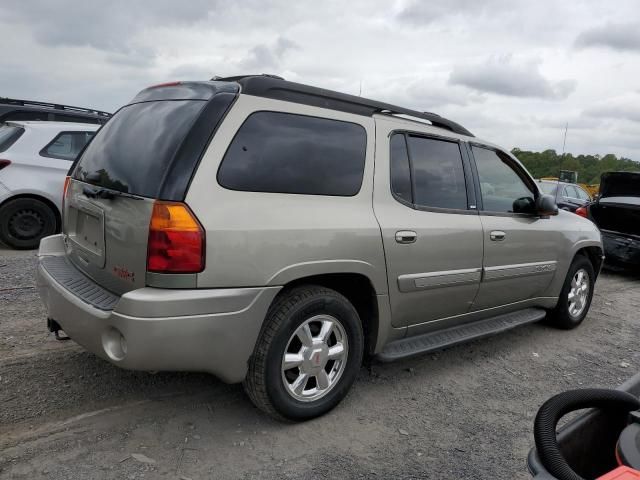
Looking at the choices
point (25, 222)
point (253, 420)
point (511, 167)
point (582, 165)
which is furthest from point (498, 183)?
point (582, 165)

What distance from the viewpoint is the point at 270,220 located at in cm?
262

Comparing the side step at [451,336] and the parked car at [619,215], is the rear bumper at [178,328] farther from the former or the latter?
the parked car at [619,215]

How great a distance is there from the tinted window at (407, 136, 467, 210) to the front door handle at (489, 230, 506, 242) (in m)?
0.32

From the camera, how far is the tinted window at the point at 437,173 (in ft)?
11.5

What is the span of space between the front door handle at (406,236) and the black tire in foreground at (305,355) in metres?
0.52

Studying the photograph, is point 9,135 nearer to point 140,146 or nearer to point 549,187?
point 140,146

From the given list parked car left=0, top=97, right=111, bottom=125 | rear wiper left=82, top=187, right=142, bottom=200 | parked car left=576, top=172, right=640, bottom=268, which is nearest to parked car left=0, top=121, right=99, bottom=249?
parked car left=0, top=97, right=111, bottom=125

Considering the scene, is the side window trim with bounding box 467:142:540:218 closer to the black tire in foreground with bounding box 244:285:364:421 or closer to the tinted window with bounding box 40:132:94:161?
the black tire in foreground with bounding box 244:285:364:421

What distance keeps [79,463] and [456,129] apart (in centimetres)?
327

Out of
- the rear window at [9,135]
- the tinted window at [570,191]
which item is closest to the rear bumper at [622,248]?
the tinted window at [570,191]

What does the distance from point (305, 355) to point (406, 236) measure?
964mm

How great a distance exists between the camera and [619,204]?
800 centimetres

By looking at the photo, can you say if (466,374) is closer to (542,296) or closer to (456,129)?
(542,296)

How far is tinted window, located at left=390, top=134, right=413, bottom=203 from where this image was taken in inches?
131
